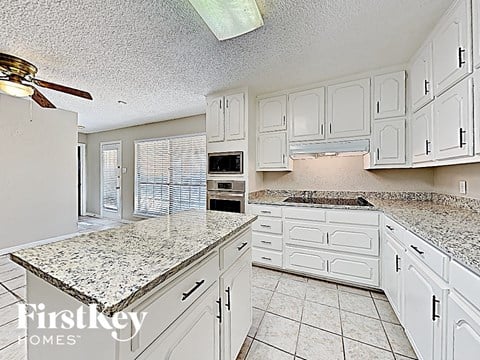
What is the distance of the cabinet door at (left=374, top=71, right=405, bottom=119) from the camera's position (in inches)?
101

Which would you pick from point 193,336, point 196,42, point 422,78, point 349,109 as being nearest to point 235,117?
point 196,42

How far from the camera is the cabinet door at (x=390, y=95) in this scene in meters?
2.58

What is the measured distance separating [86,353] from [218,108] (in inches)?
121

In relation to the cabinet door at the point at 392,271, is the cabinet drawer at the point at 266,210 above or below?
above

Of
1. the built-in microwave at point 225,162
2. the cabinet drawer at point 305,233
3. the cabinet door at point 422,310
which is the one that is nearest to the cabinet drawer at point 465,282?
the cabinet door at point 422,310

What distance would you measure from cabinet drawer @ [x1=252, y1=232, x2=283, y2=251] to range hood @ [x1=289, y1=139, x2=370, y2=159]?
1125 millimetres

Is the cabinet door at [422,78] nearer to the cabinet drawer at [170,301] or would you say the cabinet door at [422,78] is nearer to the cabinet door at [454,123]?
the cabinet door at [454,123]

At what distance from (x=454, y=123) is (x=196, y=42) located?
216 cm

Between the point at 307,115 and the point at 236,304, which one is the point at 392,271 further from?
the point at 307,115

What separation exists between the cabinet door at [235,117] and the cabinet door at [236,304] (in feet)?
6.35

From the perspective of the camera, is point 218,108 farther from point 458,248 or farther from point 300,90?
point 458,248

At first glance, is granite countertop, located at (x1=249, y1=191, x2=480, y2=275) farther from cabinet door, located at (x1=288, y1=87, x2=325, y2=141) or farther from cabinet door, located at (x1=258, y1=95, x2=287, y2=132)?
cabinet door, located at (x1=258, y1=95, x2=287, y2=132)

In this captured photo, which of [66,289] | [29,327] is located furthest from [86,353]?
[29,327]

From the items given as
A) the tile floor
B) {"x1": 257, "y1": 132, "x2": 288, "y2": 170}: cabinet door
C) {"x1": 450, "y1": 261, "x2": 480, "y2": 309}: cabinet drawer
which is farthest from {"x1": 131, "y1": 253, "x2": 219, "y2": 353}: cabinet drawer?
{"x1": 257, "y1": 132, "x2": 288, "y2": 170}: cabinet door
